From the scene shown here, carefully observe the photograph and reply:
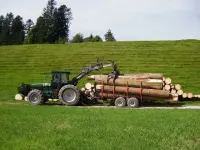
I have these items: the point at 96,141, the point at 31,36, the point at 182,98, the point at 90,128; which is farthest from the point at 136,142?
the point at 31,36

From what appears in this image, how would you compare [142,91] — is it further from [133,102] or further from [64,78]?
[64,78]

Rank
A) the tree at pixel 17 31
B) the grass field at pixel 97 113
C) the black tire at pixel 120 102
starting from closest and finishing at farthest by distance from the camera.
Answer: the grass field at pixel 97 113
the black tire at pixel 120 102
the tree at pixel 17 31

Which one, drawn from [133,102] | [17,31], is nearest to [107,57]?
[133,102]

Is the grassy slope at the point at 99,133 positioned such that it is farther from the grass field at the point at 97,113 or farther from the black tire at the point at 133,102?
the black tire at the point at 133,102

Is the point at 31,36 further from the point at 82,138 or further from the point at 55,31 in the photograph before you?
the point at 82,138

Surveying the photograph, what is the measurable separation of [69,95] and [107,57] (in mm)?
20786

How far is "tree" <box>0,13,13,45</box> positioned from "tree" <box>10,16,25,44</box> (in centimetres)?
107

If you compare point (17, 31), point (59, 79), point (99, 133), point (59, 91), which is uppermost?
point (17, 31)

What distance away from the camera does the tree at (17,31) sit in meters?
105

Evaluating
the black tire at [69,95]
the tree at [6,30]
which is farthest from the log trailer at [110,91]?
the tree at [6,30]

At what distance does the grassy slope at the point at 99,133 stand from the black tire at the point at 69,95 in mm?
9261

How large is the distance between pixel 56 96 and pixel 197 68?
19753 millimetres

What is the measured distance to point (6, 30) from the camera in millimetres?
109312

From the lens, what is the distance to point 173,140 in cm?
1124
